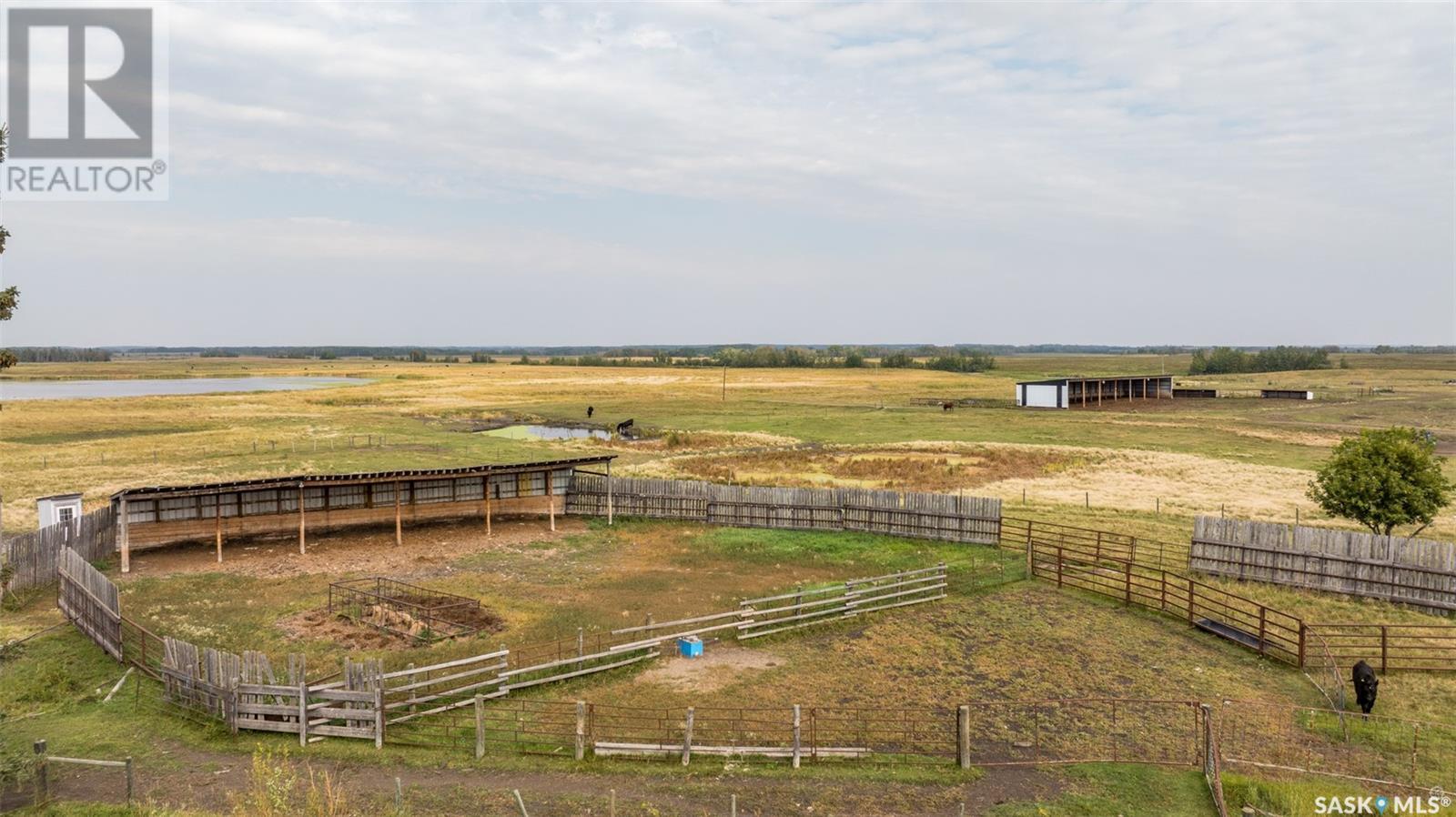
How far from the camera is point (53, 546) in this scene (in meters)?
23.9

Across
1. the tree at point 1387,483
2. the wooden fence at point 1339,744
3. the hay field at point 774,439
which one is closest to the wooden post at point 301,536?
the hay field at point 774,439

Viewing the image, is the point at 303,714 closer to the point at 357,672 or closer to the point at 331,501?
the point at 357,672

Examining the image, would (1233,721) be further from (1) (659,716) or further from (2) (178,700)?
(2) (178,700)

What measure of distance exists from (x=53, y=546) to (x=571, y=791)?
20.5 meters

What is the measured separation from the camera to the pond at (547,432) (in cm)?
6365

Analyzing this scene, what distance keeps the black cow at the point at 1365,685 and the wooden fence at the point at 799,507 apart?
12897mm

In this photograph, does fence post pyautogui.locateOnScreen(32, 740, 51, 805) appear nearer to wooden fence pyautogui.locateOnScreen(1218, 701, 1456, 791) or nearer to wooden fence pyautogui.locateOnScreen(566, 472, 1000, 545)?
wooden fence pyautogui.locateOnScreen(1218, 701, 1456, 791)

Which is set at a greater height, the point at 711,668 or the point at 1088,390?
the point at 1088,390

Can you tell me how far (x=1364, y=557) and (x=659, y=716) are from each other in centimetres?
1967

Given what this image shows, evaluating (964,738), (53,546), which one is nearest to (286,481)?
(53,546)

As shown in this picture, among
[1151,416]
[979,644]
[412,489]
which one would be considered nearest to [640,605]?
[979,644]

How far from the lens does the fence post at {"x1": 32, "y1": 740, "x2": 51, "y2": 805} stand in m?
12.1

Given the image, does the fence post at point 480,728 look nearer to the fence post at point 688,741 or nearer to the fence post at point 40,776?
the fence post at point 688,741

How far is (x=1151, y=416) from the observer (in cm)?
7794
